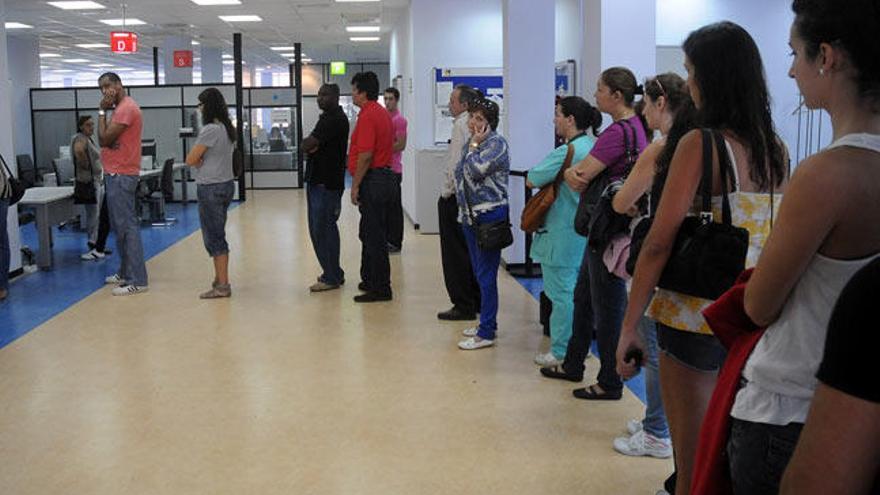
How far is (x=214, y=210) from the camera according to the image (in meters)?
6.50

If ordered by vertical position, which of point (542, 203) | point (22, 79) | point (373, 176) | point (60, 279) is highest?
point (22, 79)

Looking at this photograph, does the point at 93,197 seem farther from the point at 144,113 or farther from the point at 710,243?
the point at 710,243

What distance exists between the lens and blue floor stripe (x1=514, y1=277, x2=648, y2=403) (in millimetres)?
4207

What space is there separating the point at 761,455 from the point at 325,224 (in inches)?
220

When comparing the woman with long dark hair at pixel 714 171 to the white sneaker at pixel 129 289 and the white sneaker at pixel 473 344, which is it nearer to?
the white sneaker at pixel 473 344

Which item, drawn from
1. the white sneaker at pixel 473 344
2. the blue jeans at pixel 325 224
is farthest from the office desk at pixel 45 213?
the white sneaker at pixel 473 344

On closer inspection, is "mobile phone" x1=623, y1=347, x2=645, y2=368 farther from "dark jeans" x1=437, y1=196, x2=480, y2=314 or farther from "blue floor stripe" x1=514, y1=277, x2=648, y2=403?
"dark jeans" x1=437, y1=196, x2=480, y2=314

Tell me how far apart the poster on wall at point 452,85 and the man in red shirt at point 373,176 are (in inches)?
133

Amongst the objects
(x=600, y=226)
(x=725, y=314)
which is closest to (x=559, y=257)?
(x=600, y=226)

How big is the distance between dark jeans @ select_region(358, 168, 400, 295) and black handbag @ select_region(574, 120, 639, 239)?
2.64m

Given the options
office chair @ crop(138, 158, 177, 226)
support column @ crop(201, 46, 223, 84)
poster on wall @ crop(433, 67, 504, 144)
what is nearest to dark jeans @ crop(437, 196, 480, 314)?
poster on wall @ crop(433, 67, 504, 144)

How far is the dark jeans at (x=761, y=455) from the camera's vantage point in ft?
4.22

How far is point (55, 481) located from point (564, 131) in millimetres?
2764

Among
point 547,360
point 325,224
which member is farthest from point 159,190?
point 547,360
